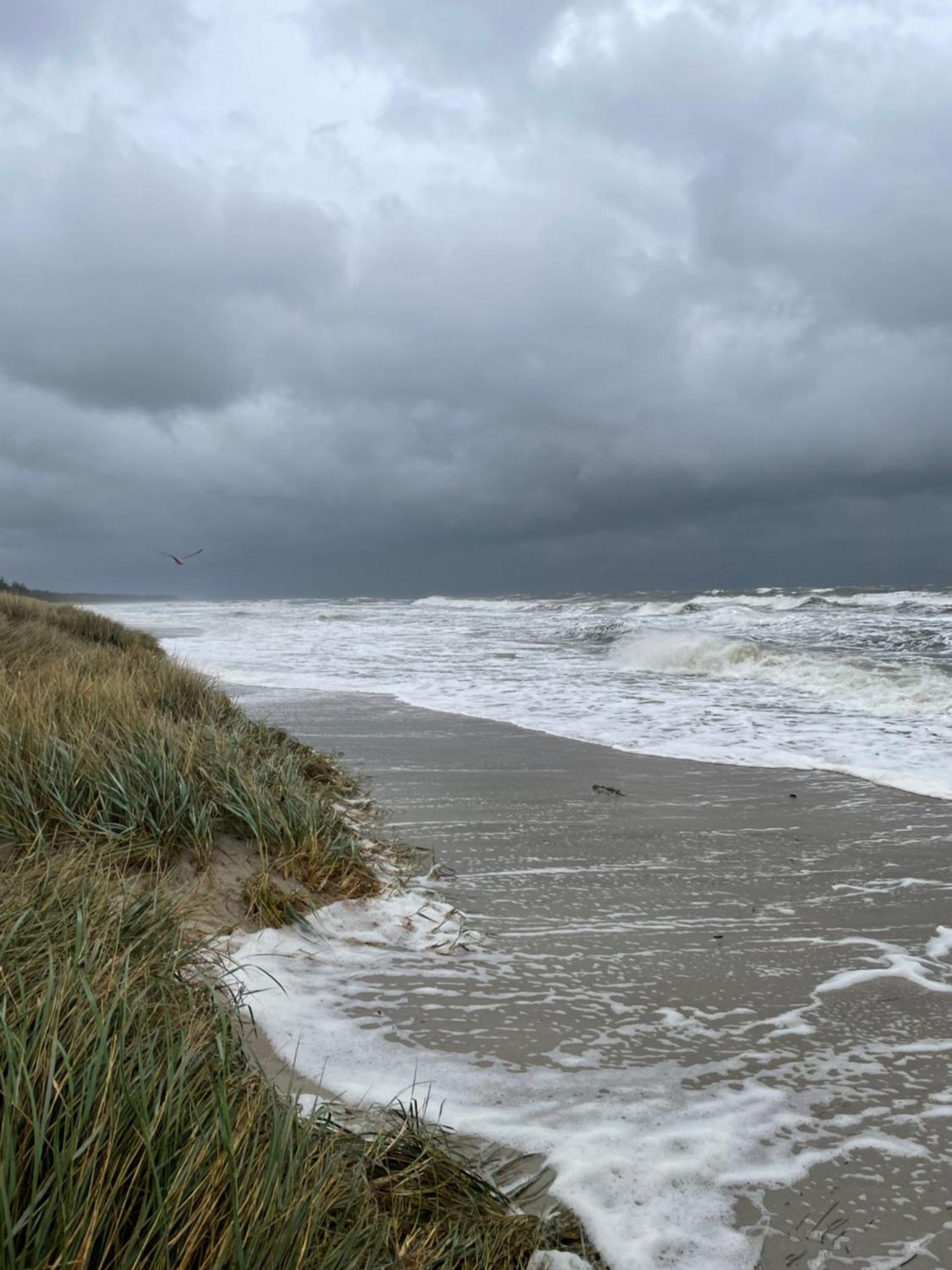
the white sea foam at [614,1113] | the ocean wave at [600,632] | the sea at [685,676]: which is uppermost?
the ocean wave at [600,632]

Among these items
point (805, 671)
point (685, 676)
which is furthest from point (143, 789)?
point (805, 671)

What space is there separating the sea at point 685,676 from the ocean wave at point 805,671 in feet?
0.13

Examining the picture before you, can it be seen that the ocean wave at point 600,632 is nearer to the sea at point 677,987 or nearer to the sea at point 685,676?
the sea at point 685,676

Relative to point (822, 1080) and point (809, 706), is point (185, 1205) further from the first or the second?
point (809, 706)

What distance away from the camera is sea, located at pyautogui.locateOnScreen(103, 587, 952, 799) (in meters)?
8.33

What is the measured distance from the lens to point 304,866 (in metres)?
3.83

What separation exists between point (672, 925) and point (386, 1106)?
5.88ft

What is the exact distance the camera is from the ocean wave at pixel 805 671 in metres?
11.2

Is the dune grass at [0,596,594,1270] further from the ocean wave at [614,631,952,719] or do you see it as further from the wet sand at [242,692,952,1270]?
the ocean wave at [614,631,952,719]

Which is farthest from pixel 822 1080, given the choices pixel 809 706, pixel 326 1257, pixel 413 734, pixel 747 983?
pixel 809 706

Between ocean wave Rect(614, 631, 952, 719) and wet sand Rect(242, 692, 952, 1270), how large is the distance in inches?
210

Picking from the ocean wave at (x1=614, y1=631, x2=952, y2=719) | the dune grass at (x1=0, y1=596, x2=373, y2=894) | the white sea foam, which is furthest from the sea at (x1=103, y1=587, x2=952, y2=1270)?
the ocean wave at (x1=614, y1=631, x2=952, y2=719)

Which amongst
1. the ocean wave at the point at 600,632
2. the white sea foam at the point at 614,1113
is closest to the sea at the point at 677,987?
the white sea foam at the point at 614,1113

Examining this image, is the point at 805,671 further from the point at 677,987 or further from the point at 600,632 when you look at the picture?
the point at 600,632
